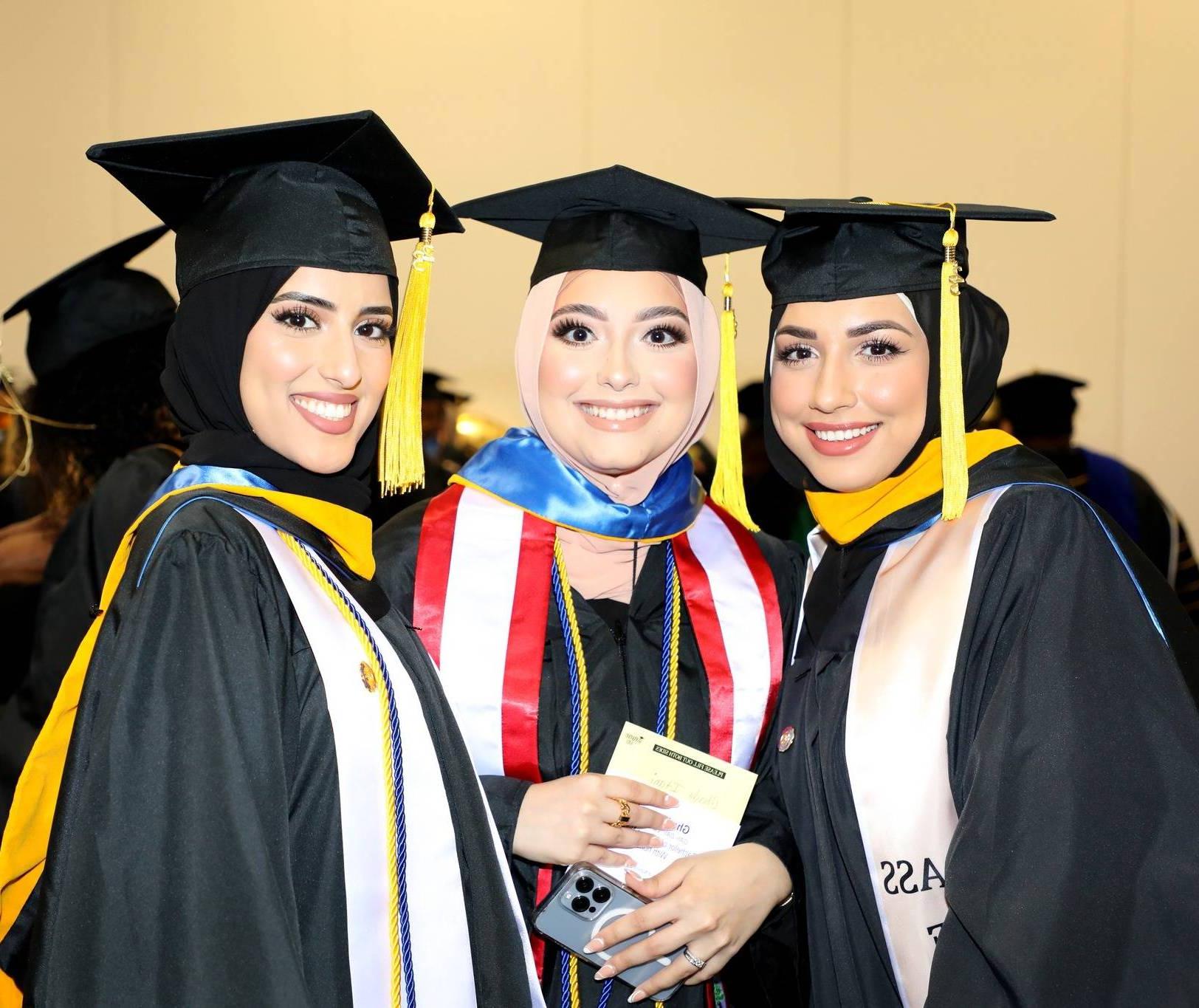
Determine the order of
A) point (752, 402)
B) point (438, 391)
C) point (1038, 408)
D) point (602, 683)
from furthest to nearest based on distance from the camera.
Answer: point (438, 391) → point (752, 402) → point (1038, 408) → point (602, 683)

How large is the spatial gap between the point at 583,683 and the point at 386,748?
609 millimetres

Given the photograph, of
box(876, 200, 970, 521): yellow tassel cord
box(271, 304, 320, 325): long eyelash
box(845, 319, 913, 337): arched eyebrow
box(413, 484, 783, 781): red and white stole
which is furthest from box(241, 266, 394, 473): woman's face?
box(876, 200, 970, 521): yellow tassel cord

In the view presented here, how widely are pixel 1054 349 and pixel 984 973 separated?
202 inches

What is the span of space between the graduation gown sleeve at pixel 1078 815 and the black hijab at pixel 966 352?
0.39 m

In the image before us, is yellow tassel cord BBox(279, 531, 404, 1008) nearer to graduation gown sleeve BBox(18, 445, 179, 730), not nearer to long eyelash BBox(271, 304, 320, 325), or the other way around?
long eyelash BBox(271, 304, 320, 325)

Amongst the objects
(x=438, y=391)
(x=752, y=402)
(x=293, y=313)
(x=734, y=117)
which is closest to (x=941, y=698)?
(x=293, y=313)

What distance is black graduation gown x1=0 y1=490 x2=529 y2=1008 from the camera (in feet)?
4.35

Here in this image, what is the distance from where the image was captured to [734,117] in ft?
20.2

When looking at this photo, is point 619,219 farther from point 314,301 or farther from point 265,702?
point 265,702

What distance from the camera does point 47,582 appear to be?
321cm

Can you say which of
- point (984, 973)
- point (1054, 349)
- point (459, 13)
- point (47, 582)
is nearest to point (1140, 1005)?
point (984, 973)

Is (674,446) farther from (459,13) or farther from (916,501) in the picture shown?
(459,13)

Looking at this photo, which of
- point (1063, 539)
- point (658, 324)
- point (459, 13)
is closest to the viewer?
point (1063, 539)

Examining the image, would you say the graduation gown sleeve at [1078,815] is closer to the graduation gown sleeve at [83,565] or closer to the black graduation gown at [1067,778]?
the black graduation gown at [1067,778]
